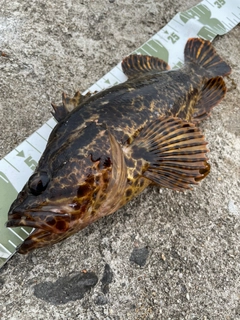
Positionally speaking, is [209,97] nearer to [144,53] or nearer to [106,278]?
[144,53]

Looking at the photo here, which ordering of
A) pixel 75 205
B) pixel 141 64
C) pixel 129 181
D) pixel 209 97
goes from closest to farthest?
1. pixel 75 205
2. pixel 129 181
3. pixel 209 97
4. pixel 141 64

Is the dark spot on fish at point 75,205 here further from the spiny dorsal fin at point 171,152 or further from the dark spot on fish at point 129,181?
the spiny dorsal fin at point 171,152

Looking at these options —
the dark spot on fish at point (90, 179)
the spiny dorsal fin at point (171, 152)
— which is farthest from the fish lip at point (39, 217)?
the spiny dorsal fin at point (171, 152)

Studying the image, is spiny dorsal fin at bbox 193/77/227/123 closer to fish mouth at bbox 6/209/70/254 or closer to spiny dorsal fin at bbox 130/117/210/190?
spiny dorsal fin at bbox 130/117/210/190

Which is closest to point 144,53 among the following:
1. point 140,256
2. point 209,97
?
point 209,97

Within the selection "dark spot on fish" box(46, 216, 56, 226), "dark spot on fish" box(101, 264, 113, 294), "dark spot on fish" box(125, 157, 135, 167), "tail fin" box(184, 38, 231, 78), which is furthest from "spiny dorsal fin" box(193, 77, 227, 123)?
"dark spot on fish" box(46, 216, 56, 226)

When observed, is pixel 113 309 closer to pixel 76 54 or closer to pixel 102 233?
pixel 102 233
